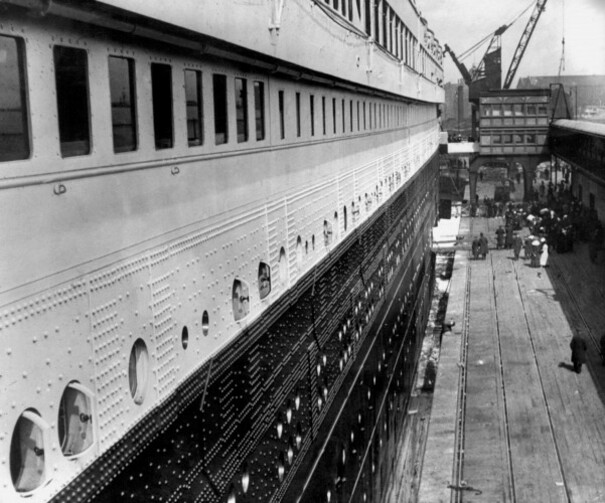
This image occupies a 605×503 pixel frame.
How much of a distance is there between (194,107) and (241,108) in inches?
54.3

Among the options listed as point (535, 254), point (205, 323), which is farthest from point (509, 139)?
point (205, 323)

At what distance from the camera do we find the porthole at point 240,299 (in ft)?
23.4

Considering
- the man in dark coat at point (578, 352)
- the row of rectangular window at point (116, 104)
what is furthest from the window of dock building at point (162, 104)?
the man in dark coat at point (578, 352)

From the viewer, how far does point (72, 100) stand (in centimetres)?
446

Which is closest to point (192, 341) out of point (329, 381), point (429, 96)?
point (329, 381)

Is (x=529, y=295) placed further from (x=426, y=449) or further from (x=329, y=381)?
(x=329, y=381)

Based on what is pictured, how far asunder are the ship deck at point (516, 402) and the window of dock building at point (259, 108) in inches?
307

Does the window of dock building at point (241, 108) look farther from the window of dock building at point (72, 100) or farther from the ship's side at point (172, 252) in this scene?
the window of dock building at point (72, 100)

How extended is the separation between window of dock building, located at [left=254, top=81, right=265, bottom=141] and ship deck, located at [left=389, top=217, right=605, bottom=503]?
7.81 meters

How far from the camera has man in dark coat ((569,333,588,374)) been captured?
18.2 meters

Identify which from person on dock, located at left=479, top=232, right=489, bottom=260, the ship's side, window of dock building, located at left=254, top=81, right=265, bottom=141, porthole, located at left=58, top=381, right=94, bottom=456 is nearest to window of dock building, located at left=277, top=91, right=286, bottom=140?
the ship's side

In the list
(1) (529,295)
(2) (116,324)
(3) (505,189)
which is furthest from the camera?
(3) (505,189)

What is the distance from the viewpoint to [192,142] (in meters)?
6.24

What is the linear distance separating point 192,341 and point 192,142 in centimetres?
150
